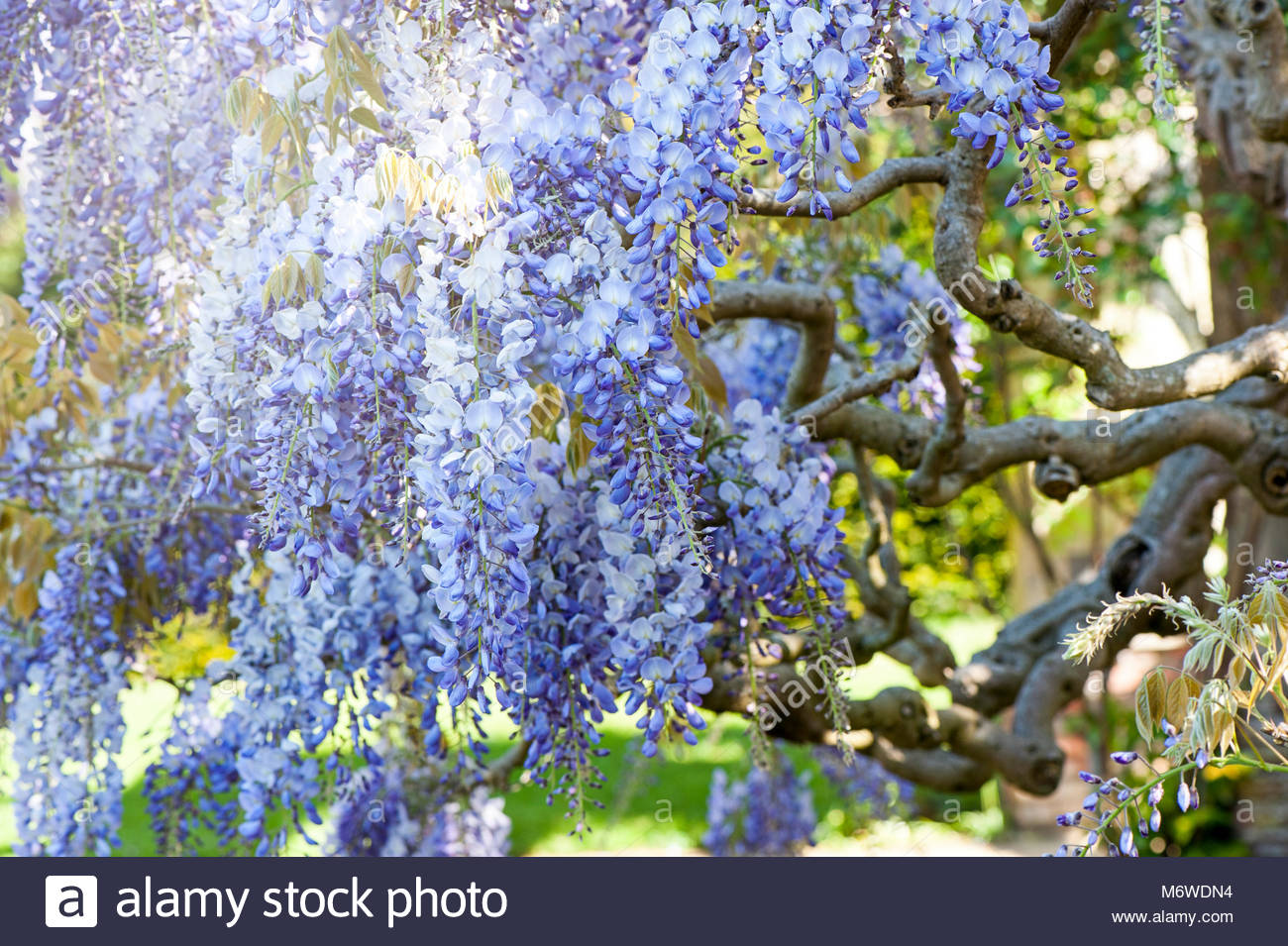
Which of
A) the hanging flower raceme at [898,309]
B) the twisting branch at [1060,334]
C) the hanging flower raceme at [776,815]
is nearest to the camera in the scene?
the twisting branch at [1060,334]

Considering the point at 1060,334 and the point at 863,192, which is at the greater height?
the point at 863,192

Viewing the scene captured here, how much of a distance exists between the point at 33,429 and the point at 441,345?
1415 millimetres

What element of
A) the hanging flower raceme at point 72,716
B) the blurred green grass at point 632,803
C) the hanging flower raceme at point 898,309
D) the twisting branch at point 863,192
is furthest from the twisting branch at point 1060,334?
the blurred green grass at point 632,803

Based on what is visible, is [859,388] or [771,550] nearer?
[771,550]

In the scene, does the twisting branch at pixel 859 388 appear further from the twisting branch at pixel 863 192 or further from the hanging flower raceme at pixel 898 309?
the hanging flower raceme at pixel 898 309

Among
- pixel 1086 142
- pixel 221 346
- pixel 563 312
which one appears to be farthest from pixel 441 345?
pixel 1086 142

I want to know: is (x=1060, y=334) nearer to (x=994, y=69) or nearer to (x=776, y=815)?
(x=994, y=69)
